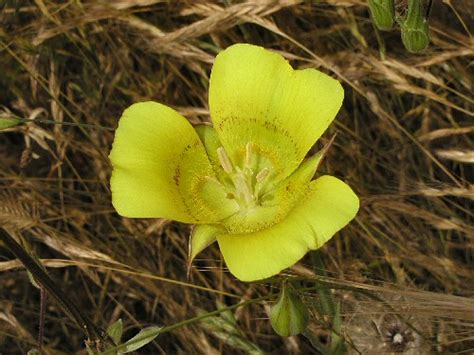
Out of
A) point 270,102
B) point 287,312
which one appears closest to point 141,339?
point 287,312

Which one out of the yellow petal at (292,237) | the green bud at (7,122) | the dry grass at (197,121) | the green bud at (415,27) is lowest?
the dry grass at (197,121)

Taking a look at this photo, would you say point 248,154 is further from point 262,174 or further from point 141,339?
point 141,339

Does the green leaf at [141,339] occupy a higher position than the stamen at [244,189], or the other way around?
the stamen at [244,189]

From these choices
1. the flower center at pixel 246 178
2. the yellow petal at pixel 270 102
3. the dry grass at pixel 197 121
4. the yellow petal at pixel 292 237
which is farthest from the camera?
the dry grass at pixel 197 121

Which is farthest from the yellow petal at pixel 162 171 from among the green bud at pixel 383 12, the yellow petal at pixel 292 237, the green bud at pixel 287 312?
the green bud at pixel 383 12

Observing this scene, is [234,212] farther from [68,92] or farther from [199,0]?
[68,92]

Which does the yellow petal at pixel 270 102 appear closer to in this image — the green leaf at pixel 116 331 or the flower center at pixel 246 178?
the flower center at pixel 246 178
